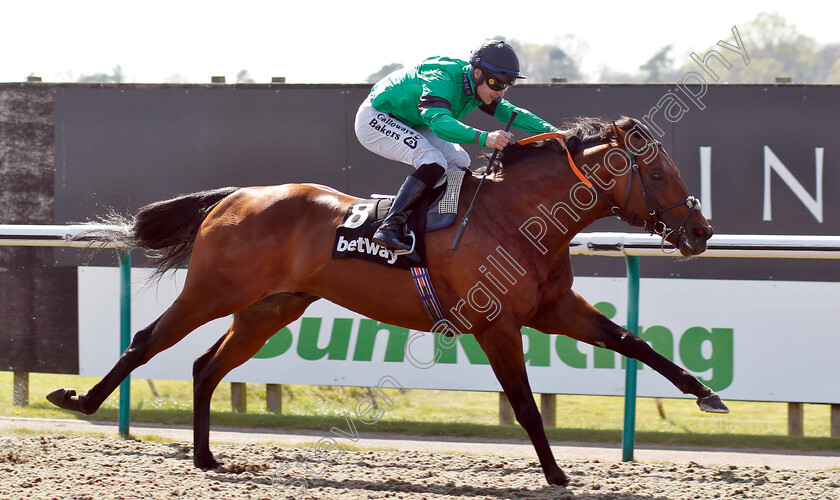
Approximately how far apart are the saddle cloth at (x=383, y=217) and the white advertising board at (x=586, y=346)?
1894 mm

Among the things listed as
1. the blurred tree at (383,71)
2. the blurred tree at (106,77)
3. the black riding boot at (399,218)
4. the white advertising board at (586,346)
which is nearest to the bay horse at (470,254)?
the black riding boot at (399,218)

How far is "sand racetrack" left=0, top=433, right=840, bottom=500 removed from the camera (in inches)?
147

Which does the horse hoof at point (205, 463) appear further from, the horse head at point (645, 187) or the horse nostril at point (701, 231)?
the horse nostril at point (701, 231)

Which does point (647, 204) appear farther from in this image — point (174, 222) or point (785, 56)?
point (785, 56)

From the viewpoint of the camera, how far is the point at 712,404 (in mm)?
3973

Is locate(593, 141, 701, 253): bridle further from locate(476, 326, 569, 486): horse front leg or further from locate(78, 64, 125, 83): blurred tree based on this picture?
locate(78, 64, 125, 83): blurred tree

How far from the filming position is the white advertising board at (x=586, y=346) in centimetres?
574

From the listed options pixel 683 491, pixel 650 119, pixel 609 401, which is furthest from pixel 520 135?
pixel 609 401

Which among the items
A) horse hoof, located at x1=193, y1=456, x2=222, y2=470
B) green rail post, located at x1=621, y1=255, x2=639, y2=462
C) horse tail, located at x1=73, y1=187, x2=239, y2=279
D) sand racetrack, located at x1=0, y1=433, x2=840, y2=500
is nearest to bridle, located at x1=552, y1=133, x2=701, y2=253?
green rail post, located at x1=621, y1=255, x2=639, y2=462

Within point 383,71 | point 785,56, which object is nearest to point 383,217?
point 383,71

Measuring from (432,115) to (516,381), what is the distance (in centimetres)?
128

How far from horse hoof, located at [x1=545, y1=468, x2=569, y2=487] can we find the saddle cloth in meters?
1.11

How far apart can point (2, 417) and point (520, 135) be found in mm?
4035

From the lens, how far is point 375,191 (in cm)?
634
